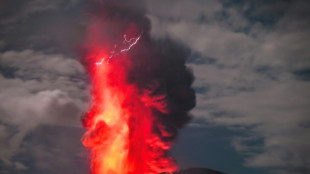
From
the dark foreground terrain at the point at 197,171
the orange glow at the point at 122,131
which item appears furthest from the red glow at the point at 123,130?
the dark foreground terrain at the point at 197,171

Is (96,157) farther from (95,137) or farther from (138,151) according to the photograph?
(138,151)

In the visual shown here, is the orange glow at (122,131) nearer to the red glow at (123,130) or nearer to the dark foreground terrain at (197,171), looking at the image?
the red glow at (123,130)

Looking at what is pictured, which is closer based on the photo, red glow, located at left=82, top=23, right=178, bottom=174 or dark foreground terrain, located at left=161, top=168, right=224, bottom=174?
red glow, located at left=82, top=23, right=178, bottom=174

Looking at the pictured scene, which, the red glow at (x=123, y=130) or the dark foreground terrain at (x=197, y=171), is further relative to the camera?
the dark foreground terrain at (x=197, y=171)

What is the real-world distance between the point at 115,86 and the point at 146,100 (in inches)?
251

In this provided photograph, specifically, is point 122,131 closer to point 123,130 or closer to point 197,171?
point 123,130

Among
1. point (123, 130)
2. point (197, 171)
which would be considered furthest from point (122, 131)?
point (197, 171)

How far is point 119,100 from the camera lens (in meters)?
53.7

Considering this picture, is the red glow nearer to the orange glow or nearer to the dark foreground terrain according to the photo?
the orange glow

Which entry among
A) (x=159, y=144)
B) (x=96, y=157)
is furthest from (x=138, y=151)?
(x=96, y=157)

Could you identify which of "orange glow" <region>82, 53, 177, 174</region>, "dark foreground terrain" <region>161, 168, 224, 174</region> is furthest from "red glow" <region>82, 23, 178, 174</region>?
"dark foreground terrain" <region>161, 168, 224, 174</region>

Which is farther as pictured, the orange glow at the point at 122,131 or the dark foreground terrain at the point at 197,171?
the dark foreground terrain at the point at 197,171

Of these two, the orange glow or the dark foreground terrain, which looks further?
the dark foreground terrain

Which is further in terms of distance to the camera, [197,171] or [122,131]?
[197,171]
